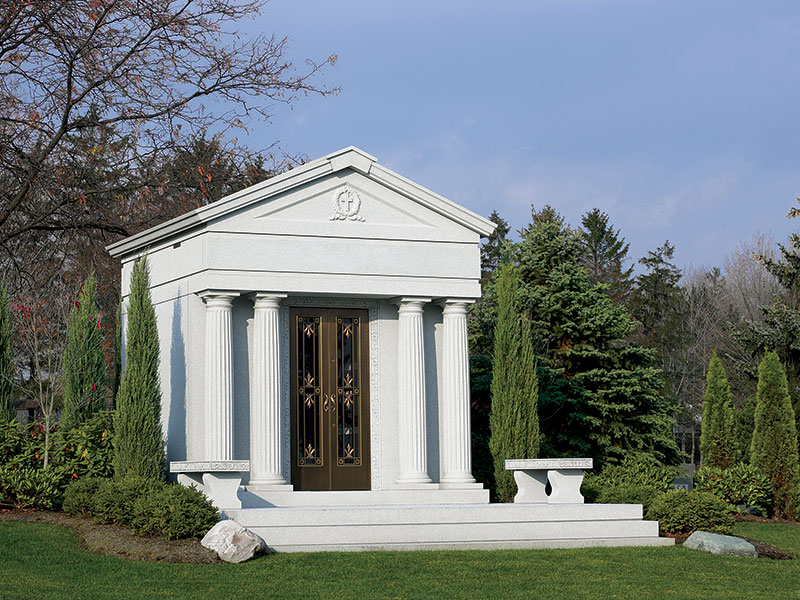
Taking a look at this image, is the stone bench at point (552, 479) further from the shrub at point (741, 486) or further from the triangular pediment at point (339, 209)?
the shrub at point (741, 486)

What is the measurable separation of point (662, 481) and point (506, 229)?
34.5m

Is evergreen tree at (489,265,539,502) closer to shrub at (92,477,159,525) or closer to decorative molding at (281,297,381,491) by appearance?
decorative molding at (281,297,381,491)

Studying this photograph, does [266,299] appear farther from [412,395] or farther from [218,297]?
[412,395]

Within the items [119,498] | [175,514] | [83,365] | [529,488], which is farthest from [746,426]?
[175,514]

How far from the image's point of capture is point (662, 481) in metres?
20.0

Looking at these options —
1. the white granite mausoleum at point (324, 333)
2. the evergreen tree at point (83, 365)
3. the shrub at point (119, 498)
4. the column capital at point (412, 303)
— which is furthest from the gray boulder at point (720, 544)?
the evergreen tree at point (83, 365)

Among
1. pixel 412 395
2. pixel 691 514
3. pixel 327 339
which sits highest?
pixel 327 339

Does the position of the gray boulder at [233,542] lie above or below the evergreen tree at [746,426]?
below

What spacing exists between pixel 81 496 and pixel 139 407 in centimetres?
144

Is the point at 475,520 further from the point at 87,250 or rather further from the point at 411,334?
the point at 87,250

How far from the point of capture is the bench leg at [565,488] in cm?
1514

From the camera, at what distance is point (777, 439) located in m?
20.6

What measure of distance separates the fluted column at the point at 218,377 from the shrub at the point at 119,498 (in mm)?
1260

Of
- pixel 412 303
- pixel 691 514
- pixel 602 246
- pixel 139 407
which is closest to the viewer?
pixel 139 407
